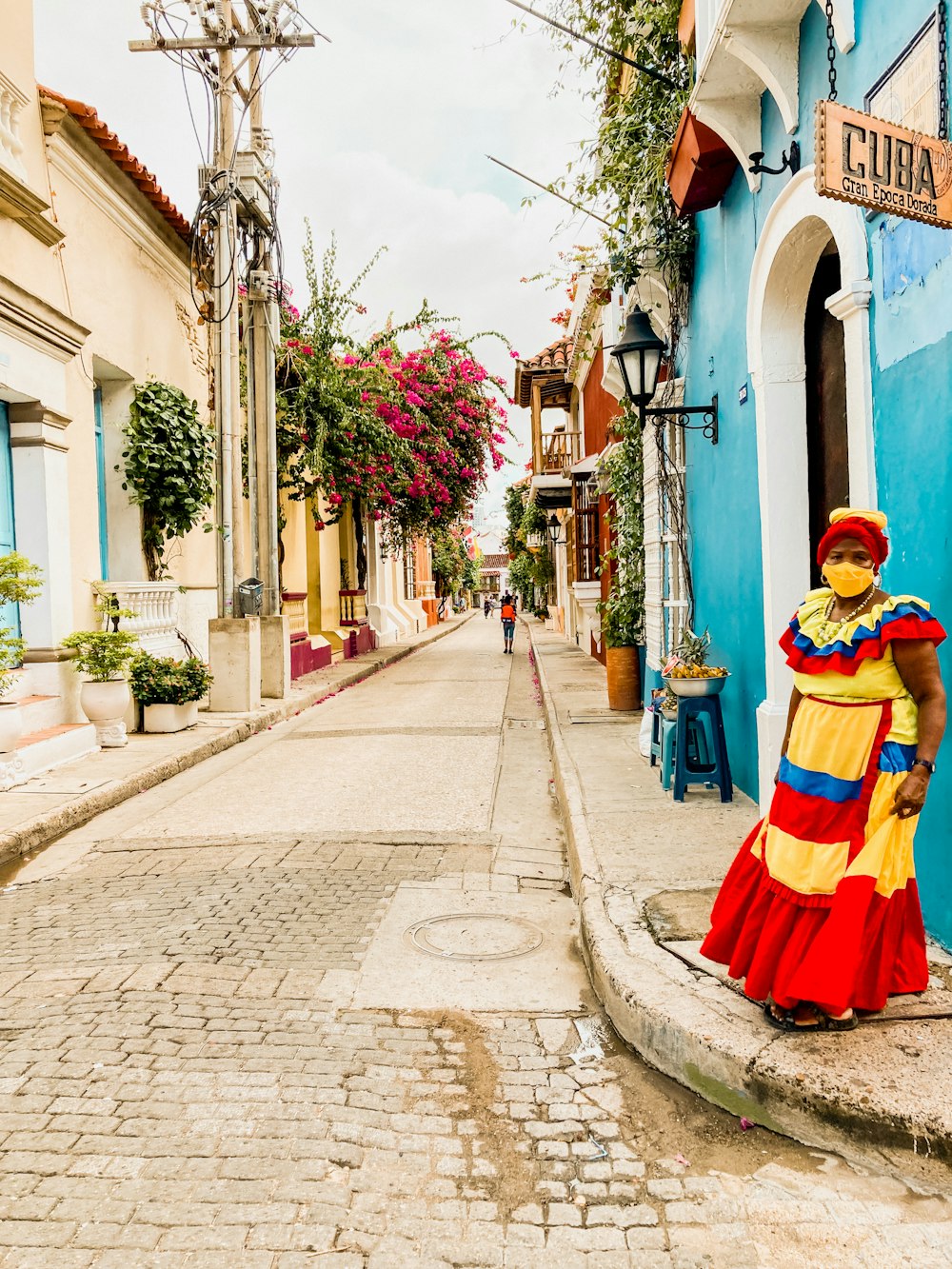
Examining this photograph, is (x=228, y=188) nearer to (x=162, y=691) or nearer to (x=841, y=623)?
(x=162, y=691)

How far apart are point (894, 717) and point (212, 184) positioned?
11.4 metres

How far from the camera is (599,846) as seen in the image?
5.61 metres

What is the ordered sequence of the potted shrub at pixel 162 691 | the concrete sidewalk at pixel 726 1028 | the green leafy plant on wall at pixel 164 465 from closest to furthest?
1. the concrete sidewalk at pixel 726 1028
2. the potted shrub at pixel 162 691
3. the green leafy plant on wall at pixel 164 465

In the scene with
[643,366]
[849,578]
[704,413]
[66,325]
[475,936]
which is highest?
[66,325]

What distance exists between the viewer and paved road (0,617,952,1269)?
240 cm

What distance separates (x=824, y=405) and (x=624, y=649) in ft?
19.3

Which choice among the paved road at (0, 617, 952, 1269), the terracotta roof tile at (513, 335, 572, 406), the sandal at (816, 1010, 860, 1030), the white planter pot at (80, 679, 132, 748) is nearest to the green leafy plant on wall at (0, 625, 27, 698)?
the white planter pot at (80, 679, 132, 748)

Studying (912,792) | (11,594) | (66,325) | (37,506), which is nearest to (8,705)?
(11,594)

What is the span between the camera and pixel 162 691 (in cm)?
1043

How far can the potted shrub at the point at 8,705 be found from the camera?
24.5 feet

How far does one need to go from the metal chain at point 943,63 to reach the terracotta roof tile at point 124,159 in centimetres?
845

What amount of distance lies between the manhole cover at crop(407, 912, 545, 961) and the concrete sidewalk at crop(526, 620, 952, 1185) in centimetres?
30

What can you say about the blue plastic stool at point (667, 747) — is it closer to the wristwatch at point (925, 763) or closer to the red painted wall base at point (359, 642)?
the wristwatch at point (925, 763)

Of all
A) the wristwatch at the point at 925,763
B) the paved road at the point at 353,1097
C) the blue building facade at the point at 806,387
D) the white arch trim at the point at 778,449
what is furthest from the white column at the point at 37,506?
the wristwatch at the point at 925,763
